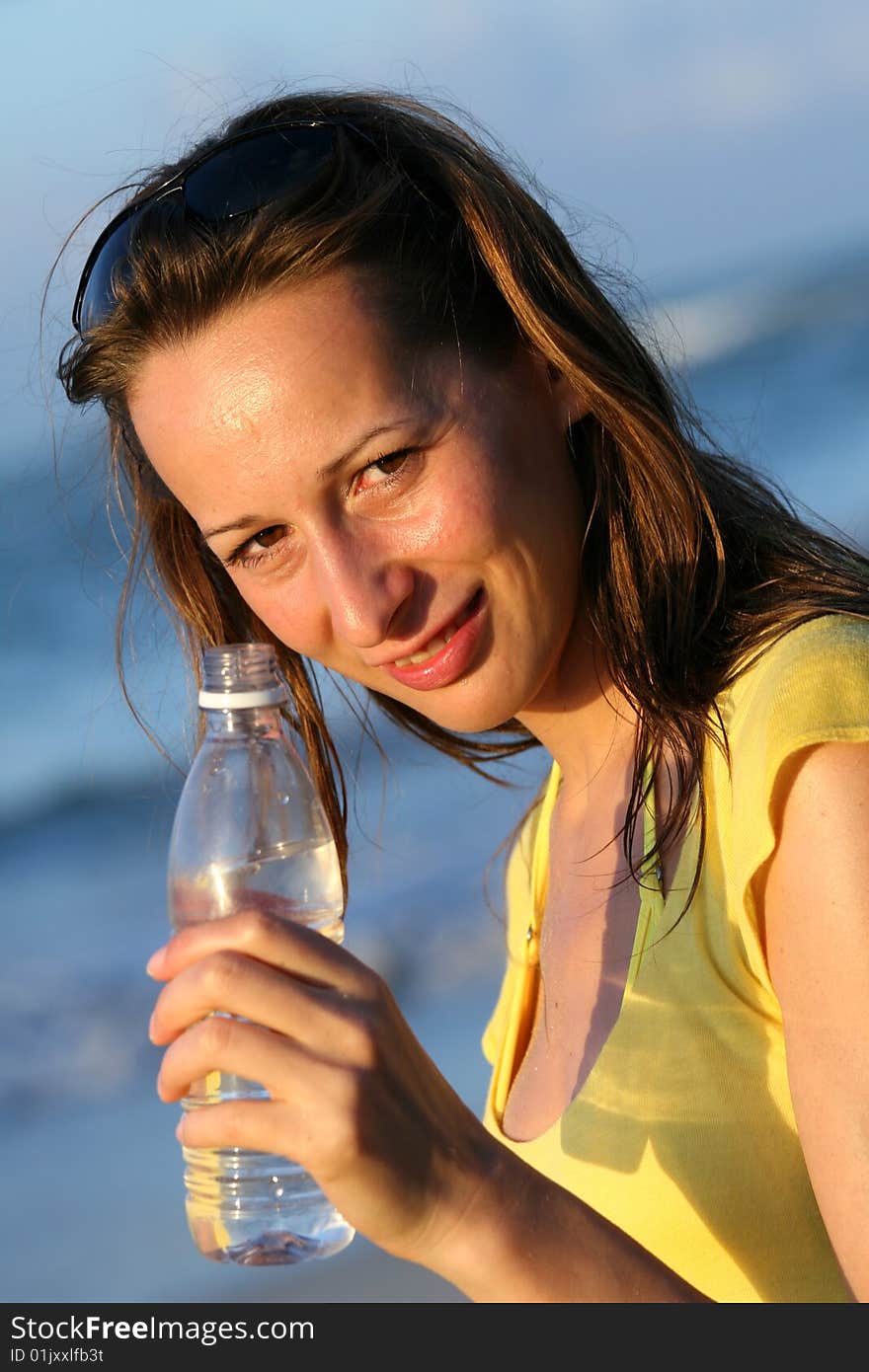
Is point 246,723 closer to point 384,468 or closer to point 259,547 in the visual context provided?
point 259,547

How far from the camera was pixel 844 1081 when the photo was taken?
74.3 inches

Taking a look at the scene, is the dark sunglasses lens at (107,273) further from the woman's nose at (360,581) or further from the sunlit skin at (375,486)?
the woman's nose at (360,581)

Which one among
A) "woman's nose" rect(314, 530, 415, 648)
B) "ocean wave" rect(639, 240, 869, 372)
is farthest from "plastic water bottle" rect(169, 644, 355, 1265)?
"ocean wave" rect(639, 240, 869, 372)

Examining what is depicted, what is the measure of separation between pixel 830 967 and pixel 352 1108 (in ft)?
2.11

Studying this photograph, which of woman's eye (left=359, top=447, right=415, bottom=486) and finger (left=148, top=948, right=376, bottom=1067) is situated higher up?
woman's eye (left=359, top=447, right=415, bottom=486)

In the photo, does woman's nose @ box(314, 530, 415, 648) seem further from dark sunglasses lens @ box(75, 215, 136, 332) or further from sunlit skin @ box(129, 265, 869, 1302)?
dark sunglasses lens @ box(75, 215, 136, 332)

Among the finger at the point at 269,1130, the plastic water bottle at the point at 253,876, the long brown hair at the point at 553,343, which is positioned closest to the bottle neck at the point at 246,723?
the plastic water bottle at the point at 253,876

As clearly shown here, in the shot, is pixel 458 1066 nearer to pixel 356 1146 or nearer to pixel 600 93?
pixel 356 1146

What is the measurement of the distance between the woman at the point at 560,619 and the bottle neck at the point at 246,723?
190 millimetres

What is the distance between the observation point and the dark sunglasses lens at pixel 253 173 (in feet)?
8.33

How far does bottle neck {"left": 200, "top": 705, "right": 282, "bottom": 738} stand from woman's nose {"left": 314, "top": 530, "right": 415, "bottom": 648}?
18 cm

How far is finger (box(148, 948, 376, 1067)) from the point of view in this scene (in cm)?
160

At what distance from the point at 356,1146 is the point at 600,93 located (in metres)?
16.9
